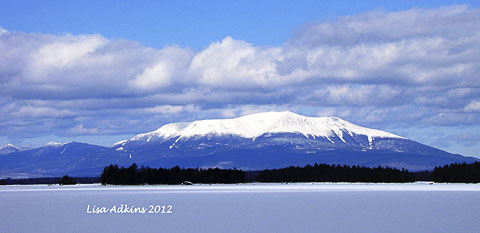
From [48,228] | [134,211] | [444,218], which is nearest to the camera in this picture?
[48,228]

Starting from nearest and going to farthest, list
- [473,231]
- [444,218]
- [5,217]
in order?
[473,231] < [444,218] < [5,217]

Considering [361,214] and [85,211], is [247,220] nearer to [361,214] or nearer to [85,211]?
[361,214]

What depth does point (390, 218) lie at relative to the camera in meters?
72.8

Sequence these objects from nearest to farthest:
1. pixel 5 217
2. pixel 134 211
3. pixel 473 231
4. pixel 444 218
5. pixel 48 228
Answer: pixel 473 231 → pixel 48 228 → pixel 444 218 → pixel 5 217 → pixel 134 211

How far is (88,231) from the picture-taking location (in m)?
60.4

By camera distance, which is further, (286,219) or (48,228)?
(286,219)

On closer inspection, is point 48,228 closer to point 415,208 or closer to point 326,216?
point 326,216

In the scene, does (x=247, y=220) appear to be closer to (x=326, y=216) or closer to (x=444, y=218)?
(x=326, y=216)

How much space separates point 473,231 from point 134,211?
3941 cm

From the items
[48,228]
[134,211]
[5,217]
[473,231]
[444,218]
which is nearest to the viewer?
[473,231]

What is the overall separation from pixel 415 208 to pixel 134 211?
107 ft

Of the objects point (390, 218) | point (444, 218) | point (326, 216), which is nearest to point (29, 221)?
point (326, 216)

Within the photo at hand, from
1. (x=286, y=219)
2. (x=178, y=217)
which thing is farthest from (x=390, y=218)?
(x=178, y=217)

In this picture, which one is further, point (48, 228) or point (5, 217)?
point (5, 217)
